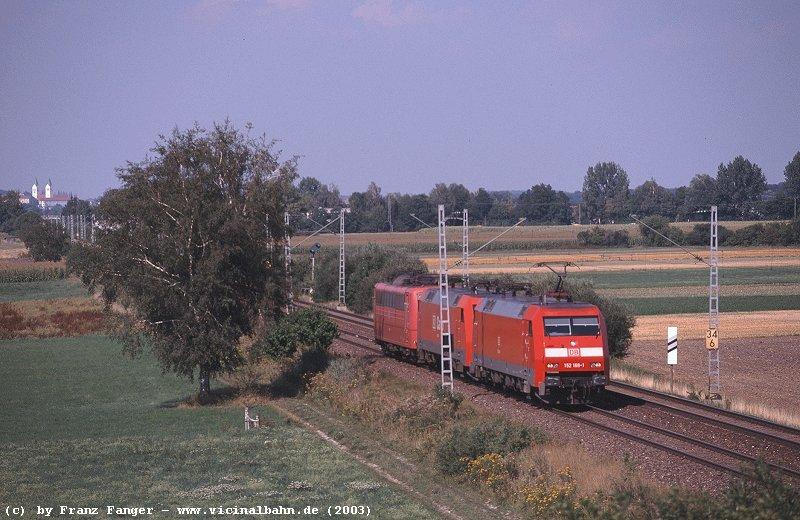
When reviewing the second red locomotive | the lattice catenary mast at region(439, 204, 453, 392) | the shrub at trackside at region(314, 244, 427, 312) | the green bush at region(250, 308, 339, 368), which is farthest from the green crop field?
the lattice catenary mast at region(439, 204, 453, 392)

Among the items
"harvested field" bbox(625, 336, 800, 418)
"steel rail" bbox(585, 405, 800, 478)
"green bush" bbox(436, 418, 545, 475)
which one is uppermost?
"green bush" bbox(436, 418, 545, 475)

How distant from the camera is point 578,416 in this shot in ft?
90.0

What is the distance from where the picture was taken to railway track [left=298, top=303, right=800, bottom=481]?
21.5 meters

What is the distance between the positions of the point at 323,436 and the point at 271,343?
12372 millimetres

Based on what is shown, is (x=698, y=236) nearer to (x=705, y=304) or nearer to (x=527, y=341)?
(x=705, y=304)

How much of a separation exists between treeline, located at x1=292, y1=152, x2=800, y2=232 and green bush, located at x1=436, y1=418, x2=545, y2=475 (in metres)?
99.1

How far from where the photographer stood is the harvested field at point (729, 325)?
2232 inches

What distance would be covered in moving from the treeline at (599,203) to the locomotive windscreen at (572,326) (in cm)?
9344

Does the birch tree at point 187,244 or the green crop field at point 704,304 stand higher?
the birch tree at point 187,244

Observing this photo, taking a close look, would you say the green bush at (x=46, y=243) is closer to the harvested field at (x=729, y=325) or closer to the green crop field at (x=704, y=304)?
the green crop field at (x=704, y=304)

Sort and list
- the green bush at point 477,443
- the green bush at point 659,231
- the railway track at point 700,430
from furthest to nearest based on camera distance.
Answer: the green bush at point 659,231 → the railway track at point 700,430 → the green bush at point 477,443

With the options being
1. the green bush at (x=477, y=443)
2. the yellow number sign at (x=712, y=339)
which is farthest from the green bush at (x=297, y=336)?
the green bush at (x=477, y=443)

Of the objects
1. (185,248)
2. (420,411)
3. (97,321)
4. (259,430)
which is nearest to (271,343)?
(185,248)

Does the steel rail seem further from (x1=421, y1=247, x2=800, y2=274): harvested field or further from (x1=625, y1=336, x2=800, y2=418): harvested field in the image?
(x1=421, y1=247, x2=800, y2=274): harvested field
